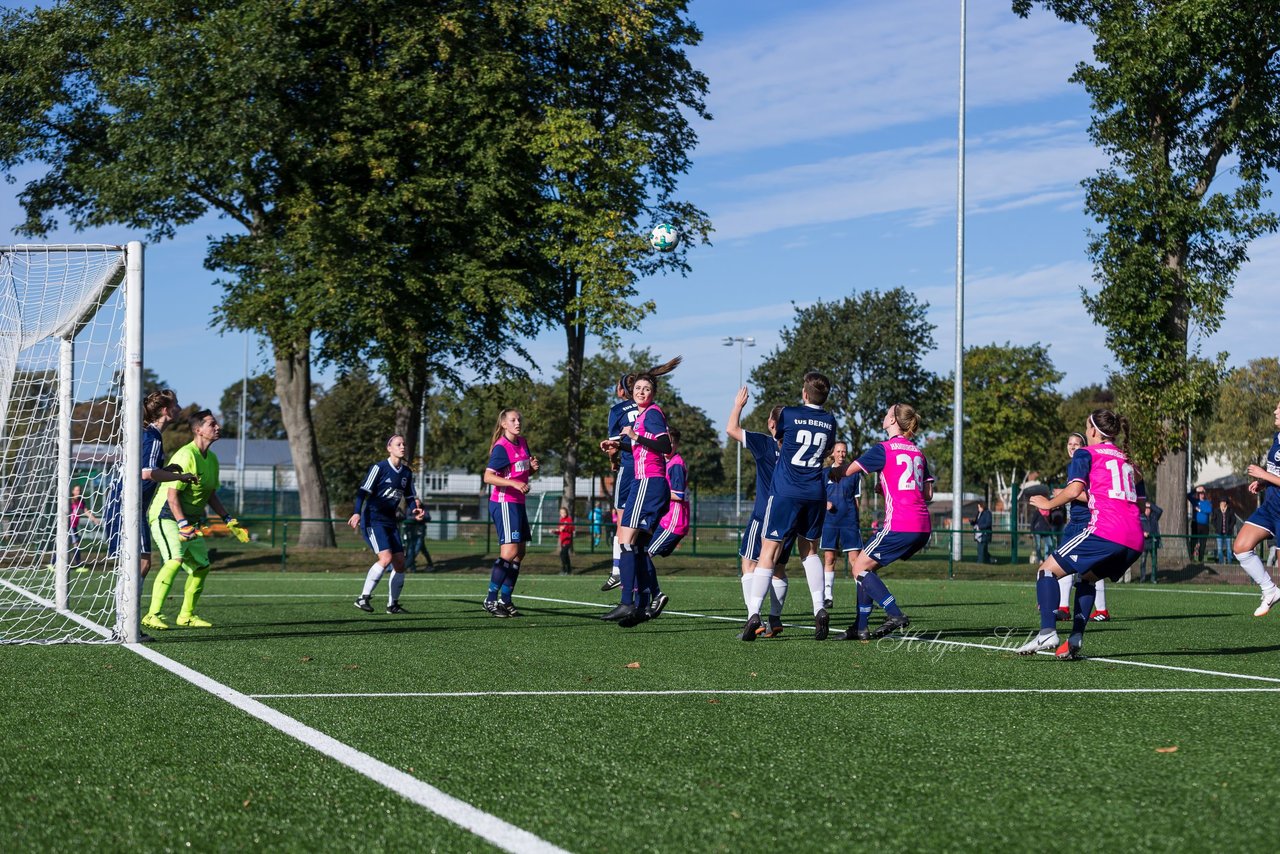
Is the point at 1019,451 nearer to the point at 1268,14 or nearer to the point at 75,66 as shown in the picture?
the point at 1268,14

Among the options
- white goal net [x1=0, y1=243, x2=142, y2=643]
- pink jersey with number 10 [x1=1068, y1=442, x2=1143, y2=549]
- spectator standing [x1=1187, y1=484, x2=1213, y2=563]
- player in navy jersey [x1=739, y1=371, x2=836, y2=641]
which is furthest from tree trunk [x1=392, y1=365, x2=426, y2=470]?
pink jersey with number 10 [x1=1068, y1=442, x2=1143, y2=549]

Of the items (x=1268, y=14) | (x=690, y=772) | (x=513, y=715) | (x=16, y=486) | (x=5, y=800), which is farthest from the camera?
(x=1268, y=14)

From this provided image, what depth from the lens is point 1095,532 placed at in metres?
8.81

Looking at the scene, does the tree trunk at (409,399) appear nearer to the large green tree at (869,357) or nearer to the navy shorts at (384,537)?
the navy shorts at (384,537)

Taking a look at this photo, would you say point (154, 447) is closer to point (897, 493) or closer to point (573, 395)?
point (897, 493)

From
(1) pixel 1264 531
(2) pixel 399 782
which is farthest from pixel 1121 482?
(2) pixel 399 782

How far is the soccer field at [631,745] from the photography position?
Result: 3969 millimetres

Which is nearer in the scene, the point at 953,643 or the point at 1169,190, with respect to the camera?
the point at 953,643

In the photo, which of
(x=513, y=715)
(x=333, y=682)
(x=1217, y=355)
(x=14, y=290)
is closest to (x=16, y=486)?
(x=14, y=290)

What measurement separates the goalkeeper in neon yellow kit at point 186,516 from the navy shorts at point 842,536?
21.2ft

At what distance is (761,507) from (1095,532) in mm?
3213

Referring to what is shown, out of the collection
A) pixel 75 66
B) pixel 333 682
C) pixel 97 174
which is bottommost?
pixel 333 682

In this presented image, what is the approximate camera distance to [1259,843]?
12.3ft

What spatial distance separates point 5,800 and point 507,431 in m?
8.48
